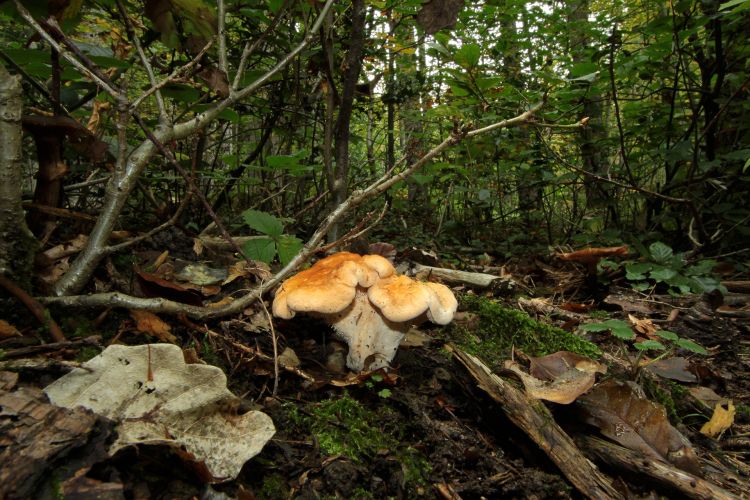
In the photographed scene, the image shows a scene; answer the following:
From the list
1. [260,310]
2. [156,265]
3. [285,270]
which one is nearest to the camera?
[285,270]

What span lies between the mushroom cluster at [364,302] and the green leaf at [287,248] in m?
0.17

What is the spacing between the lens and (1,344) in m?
1.50

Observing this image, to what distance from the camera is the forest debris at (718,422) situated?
2193mm

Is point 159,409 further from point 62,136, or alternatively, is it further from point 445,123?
point 445,123

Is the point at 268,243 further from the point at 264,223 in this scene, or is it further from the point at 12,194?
the point at 12,194

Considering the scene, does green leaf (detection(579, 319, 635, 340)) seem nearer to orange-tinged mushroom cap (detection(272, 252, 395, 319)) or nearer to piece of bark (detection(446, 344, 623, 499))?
piece of bark (detection(446, 344, 623, 499))

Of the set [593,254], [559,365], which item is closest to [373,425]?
[559,365]

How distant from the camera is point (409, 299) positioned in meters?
2.03

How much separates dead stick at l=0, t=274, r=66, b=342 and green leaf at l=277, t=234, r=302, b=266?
1.05 meters

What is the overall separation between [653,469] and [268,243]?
7.06 ft

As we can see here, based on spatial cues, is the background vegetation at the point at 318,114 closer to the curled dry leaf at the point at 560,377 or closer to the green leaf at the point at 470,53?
the green leaf at the point at 470,53

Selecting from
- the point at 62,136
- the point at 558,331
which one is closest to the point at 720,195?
the point at 558,331

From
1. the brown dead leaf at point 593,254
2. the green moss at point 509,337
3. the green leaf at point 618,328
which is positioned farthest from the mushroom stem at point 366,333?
the brown dead leaf at point 593,254

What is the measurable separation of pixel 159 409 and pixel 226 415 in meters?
0.21
